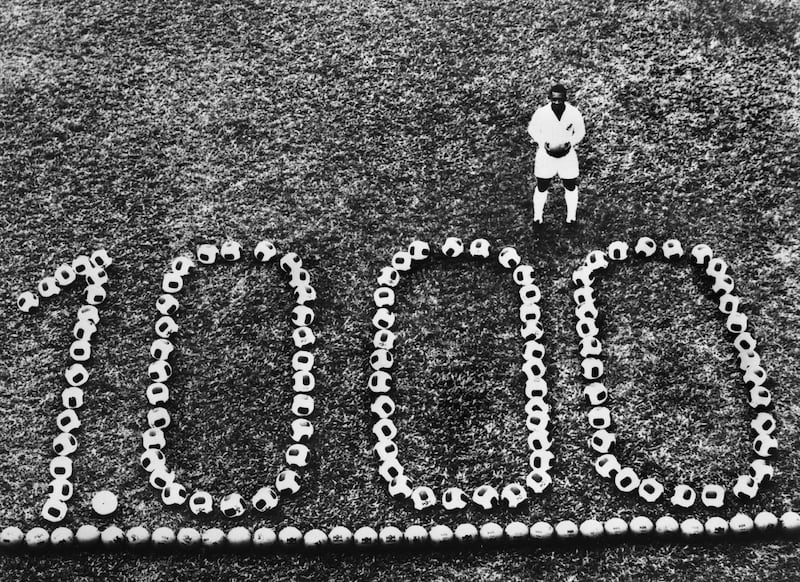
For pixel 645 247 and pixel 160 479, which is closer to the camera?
pixel 160 479

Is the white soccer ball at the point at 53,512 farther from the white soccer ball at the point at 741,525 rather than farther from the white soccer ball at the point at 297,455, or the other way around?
the white soccer ball at the point at 741,525

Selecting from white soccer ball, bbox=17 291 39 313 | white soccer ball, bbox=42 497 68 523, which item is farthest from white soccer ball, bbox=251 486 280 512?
white soccer ball, bbox=17 291 39 313

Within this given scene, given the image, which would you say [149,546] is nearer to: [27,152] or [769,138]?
[27,152]

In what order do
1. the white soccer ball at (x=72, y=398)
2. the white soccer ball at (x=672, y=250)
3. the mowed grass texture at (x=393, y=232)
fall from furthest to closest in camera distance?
1. the white soccer ball at (x=672, y=250)
2. the white soccer ball at (x=72, y=398)
3. the mowed grass texture at (x=393, y=232)

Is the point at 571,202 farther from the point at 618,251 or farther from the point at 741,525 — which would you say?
the point at 741,525

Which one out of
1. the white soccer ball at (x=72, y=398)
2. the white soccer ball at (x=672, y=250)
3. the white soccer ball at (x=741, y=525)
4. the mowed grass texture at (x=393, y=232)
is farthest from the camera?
the white soccer ball at (x=672, y=250)

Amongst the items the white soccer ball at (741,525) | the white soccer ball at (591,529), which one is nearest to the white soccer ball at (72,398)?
the white soccer ball at (591,529)

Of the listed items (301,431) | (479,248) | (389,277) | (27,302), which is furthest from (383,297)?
(27,302)
